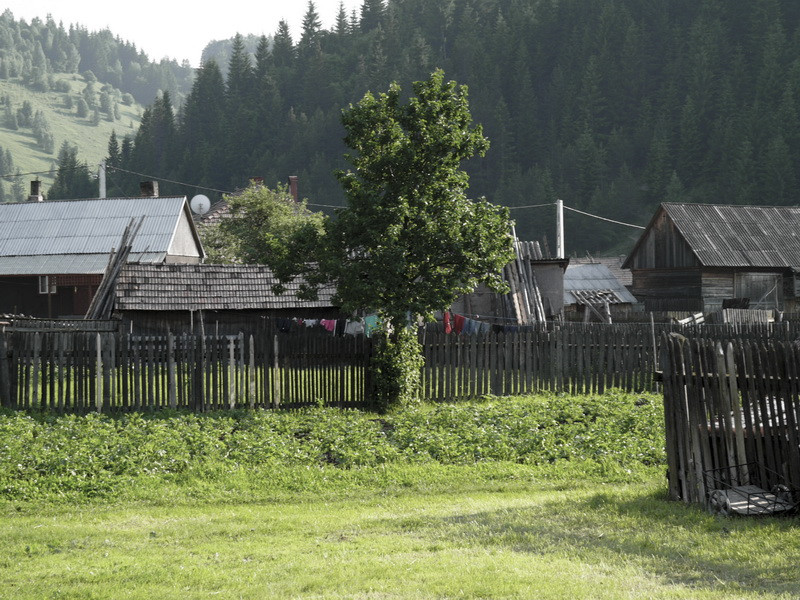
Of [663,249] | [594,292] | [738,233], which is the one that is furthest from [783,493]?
[594,292]

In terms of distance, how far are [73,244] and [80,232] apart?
81 cm

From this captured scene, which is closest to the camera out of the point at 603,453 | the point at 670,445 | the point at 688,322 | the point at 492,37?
the point at 670,445

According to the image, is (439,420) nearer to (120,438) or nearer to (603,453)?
(603,453)

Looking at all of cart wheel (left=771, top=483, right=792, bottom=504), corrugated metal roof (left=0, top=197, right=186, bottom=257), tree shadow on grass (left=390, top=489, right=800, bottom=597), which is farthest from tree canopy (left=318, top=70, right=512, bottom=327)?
Result: corrugated metal roof (left=0, top=197, right=186, bottom=257)

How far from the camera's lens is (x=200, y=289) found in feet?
96.1

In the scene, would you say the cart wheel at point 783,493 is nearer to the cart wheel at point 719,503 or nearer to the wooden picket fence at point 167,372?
the cart wheel at point 719,503

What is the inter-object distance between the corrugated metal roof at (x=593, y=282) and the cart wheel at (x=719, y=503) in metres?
40.4

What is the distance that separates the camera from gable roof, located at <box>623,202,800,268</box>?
4591 centimetres

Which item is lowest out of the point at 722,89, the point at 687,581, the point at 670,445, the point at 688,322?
the point at 687,581

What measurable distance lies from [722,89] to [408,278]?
280ft

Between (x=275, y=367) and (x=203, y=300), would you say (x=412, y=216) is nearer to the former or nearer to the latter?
(x=275, y=367)

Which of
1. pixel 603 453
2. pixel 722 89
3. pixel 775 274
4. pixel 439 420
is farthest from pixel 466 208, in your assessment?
pixel 722 89

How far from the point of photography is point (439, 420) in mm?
15891

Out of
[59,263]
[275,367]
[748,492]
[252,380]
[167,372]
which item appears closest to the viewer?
[748,492]
